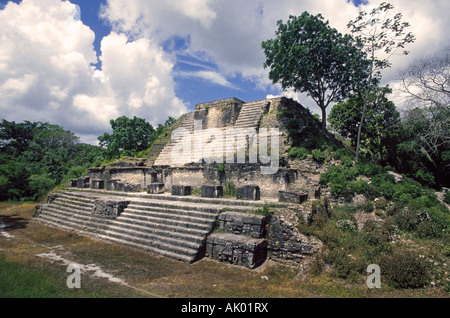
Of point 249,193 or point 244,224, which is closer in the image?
point 244,224

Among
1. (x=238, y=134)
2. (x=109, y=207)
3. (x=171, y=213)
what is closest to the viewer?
(x=171, y=213)

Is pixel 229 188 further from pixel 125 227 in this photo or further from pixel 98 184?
pixel 98 184

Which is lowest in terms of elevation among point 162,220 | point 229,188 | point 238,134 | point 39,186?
point 162,220

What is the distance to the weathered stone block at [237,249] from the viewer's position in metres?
5.49

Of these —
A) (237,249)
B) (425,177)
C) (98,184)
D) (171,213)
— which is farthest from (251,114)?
(237,249)

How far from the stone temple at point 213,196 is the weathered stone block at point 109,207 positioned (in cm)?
4

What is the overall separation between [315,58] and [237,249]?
34.0 feet

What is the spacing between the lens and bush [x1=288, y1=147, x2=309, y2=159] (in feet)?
36.9

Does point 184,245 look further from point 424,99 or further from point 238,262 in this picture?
point 424,99

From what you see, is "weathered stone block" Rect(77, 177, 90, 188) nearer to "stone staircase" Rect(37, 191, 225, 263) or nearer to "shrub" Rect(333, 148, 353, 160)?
"stone staircase" Rect(37, 191, 225, 263)

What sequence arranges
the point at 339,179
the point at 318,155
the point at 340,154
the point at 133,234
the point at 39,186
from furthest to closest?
the point at 39,186
the point at 318,155
the point at 340,154
the point at 339,179
the point at 133,234

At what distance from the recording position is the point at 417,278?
4.15 m

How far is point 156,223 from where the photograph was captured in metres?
7.46
